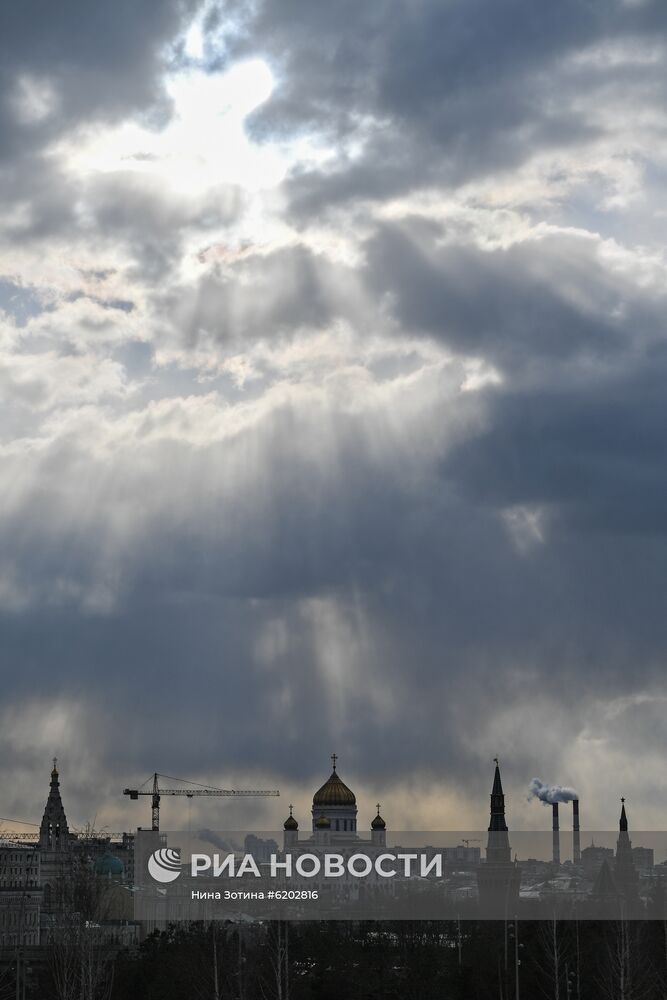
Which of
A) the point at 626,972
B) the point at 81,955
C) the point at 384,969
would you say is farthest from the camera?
the point at 384,969

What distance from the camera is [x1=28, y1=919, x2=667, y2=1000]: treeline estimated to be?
115250 millimetres

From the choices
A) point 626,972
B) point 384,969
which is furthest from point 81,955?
point 626,972

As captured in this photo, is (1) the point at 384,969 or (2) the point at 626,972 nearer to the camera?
(2) the point at 626,972

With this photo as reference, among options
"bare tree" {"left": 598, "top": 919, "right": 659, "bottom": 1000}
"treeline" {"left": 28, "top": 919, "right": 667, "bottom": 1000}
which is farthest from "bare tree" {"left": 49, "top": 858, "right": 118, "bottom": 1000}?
"bare tree" {"left": 598, "top": 919, "right": 659, "bottom": 1000}

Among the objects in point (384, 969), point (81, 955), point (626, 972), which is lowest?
point (626, 972)

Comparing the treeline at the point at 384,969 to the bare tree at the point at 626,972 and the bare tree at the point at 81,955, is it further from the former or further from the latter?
the bare tree at the point at 81,955

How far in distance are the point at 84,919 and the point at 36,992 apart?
19141 millimetres

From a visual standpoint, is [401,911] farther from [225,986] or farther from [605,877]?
[225,986]

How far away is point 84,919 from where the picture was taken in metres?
115

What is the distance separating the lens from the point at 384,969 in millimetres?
122000

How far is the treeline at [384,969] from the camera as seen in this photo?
11525 centimetres

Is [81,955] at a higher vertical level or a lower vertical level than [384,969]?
higher

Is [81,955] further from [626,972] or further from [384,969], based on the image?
→ [626,972]

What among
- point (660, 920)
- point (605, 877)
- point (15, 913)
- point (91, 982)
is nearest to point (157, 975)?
point (91, 982)
